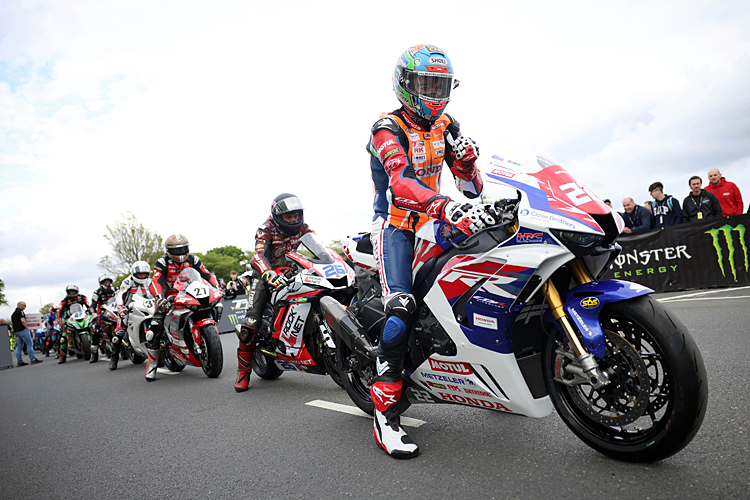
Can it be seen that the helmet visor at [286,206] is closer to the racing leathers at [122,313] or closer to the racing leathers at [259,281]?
the racing leathers at [259,281]

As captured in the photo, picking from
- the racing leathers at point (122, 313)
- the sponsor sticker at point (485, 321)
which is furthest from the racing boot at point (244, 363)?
the racing leathers at point (122, 313)

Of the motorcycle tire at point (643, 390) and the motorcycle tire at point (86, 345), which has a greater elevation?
the motorcycle tire at point (643, 390)

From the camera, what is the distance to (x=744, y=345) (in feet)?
14.7

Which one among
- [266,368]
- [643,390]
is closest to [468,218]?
[643,390]

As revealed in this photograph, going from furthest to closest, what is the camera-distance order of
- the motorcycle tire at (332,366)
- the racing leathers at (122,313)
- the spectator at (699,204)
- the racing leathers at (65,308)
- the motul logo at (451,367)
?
the racing leathers at (65,308)
the spectator at (699,204)
the racing leathers at (122,313)
the motorcycle tire at (332,366)
the motul logo at (451,367)

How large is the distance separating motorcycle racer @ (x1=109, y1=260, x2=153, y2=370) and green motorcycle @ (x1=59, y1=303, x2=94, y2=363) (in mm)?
2901

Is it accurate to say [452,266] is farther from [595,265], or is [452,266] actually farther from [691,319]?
[691,319]

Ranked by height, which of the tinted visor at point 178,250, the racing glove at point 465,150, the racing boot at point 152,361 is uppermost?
the racing glove at point 465,150

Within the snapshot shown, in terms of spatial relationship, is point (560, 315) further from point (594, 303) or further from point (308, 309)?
point (308, 309)

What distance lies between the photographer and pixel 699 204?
402 inches

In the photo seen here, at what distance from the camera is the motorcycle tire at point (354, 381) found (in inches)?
150

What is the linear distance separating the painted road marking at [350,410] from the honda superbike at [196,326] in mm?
2619

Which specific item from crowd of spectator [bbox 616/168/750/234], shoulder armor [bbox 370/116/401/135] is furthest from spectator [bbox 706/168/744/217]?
shoulder armor [bbox 370/116/401/135]

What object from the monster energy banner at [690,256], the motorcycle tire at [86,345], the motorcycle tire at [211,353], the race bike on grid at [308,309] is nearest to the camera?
the race bike on grid at [308,309]
